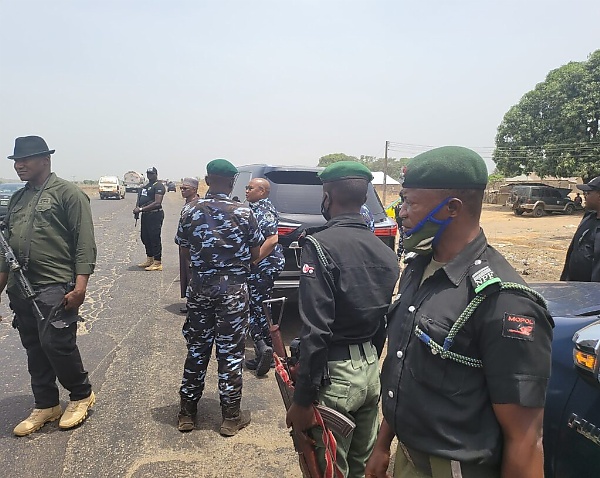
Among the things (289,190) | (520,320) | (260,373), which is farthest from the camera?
(289,190)

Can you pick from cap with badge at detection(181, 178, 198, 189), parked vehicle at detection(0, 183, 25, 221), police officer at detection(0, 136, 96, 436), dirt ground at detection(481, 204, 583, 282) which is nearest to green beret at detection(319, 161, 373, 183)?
police officer at detection(0, 136, 96, 436)

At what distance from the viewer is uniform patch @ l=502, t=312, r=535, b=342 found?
124 cm

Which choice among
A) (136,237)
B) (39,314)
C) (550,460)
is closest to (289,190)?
(39,314)

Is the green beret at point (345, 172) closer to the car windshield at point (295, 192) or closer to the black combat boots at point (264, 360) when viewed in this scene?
the black combat boots at point (264, 360)

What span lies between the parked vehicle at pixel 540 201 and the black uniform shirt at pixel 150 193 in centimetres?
2405

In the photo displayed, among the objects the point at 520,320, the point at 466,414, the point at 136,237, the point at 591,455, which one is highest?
the point at 520,320

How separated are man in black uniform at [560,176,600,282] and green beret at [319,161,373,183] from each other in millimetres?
2689

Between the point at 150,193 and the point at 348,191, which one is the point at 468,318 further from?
the point at 150,193

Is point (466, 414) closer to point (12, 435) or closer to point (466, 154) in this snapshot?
point (466, 154)

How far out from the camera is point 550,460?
73.8 inches

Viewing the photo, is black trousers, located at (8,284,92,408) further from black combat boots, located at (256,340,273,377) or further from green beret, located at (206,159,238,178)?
black combat boots, located at (256,340,273,377)

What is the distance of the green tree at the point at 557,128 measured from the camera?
25953mm

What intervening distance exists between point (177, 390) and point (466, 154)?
10.7 ft

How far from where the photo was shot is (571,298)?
111 inches
